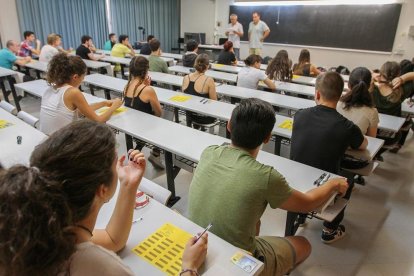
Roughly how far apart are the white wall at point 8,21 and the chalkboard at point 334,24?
627 cm

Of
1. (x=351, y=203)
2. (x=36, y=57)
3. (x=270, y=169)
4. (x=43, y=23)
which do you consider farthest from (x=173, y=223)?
(x=43, y=23)

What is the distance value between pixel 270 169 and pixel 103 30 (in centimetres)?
941

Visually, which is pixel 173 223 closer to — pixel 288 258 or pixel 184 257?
pixel 184 257

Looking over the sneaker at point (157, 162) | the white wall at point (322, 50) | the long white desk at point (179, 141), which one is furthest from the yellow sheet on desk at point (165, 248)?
the white wall at point (322, 50)

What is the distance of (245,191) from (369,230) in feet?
5.95

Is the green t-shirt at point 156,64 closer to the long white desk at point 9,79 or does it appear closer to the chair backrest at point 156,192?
the long white desk at point 9,79

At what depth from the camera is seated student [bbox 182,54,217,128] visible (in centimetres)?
360

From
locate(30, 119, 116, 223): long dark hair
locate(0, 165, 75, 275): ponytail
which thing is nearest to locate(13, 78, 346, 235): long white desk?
locate(30, 119, 116, 223): long dark hair

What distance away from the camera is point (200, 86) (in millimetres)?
3660

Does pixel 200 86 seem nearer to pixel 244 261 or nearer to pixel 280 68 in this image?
pixel 280 68

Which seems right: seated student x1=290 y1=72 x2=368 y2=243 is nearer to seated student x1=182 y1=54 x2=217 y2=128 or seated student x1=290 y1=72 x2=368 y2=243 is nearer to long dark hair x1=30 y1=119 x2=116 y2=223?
long dark hair x1=30 y1=119 x2=116 y2=223

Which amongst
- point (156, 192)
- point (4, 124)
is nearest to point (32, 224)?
point (156, 192)

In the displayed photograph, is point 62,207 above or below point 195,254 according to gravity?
above

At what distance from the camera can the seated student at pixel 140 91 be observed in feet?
9.47
